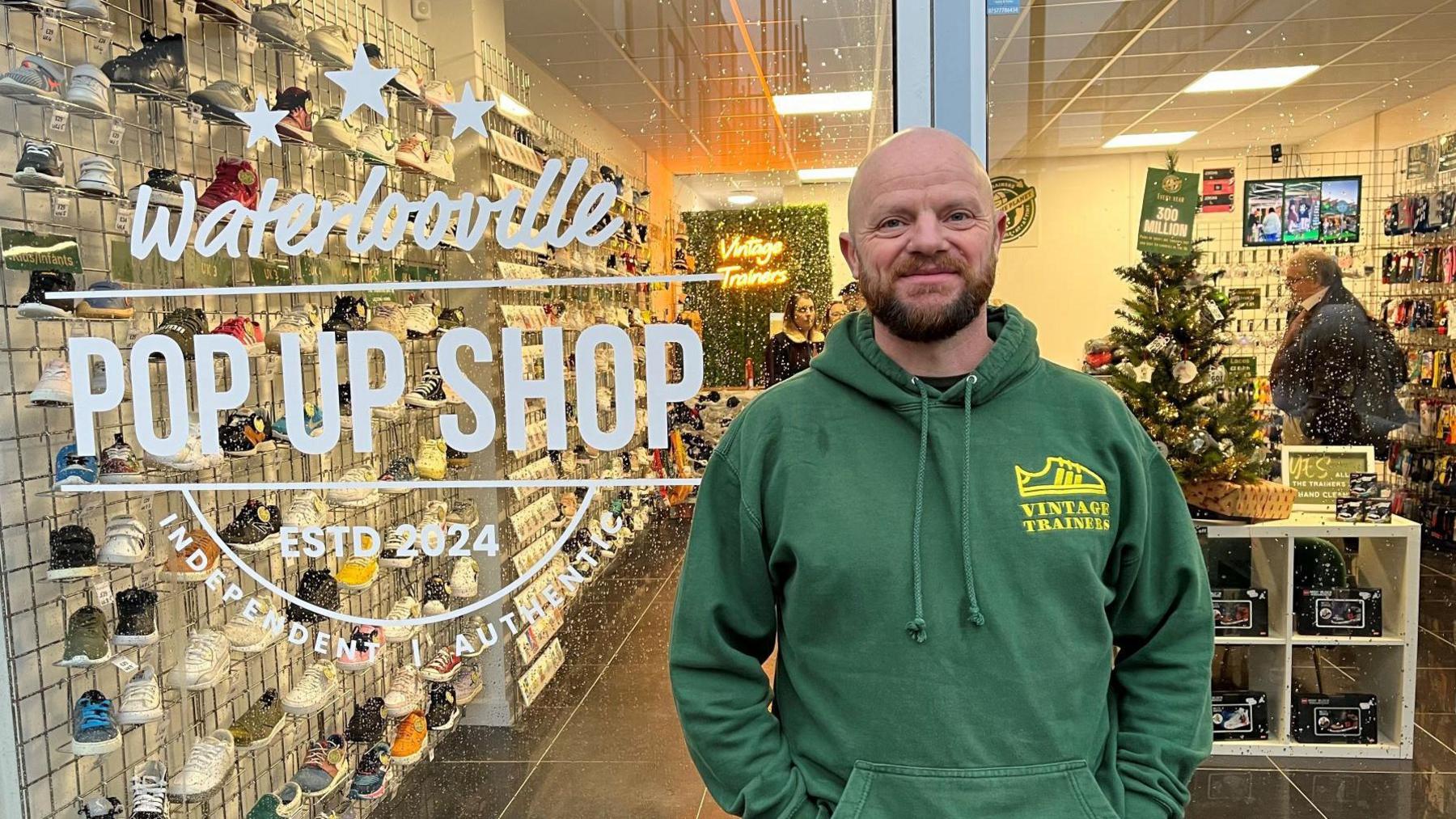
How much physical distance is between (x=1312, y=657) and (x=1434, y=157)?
1705 mm

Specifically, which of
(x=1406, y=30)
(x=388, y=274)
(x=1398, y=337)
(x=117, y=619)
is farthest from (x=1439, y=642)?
(x=117, y=619)

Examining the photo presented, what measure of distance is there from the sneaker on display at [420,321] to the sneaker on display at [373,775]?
3.47 ft

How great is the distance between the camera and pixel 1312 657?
351 cm

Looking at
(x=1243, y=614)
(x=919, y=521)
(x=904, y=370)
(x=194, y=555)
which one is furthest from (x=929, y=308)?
(x=1243, y=614)

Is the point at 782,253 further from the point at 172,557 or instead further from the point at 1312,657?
the point at 1312,657

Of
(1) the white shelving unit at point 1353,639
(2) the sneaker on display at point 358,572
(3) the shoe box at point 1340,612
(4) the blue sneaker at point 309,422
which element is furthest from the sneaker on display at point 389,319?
(3) the shoe box at point 1340,612

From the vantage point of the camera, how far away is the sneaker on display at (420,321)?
7.67ft

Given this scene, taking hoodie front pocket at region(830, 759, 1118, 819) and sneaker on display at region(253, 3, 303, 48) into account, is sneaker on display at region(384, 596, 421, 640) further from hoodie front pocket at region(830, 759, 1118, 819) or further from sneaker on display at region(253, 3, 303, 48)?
hoodie front pocket at region(830, 759, 1118, 819)

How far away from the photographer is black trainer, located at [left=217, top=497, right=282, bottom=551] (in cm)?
241

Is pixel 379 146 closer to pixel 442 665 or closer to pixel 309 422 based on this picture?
pixel 309 422

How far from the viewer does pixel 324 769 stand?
256 cm

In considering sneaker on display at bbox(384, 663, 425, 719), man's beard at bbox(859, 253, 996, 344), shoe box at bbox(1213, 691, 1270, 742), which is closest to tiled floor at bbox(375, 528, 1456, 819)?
sneaker on display at bbox(384, 663, 425, 719)

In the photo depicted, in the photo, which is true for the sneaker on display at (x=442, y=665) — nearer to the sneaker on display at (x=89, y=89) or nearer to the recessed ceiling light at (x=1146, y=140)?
the sneaker on display at (x=89, y=89)

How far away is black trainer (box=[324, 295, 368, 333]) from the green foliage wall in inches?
30.5
